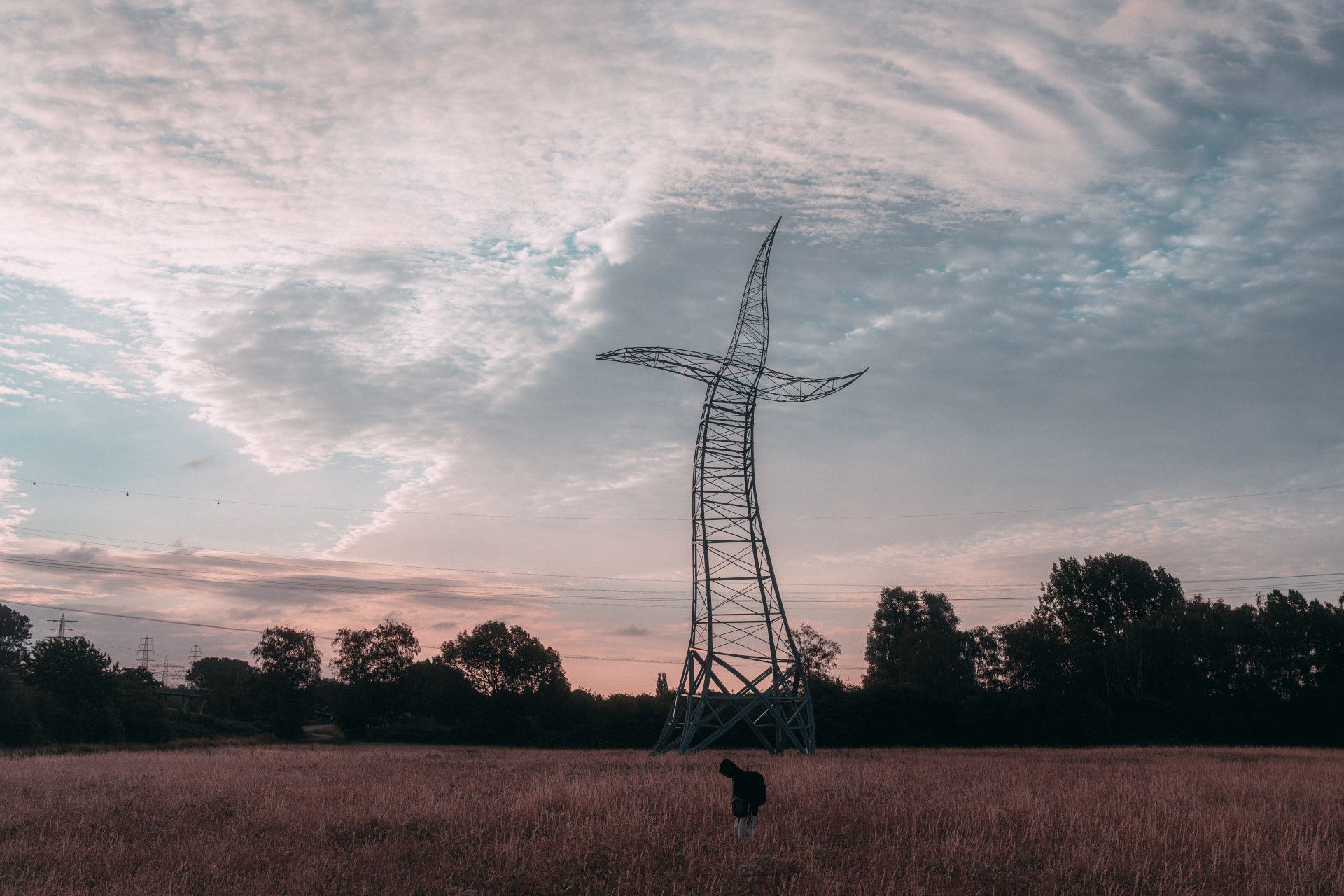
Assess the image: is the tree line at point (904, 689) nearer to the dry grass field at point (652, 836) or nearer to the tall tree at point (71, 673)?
the tall tree at point (71, 673)

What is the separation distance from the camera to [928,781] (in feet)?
83.0

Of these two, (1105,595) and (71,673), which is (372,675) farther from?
(1105,595)

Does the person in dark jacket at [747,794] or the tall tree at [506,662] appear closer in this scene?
the person in dark jacket at [747,794]

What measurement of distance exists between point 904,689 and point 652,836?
56.3 metres

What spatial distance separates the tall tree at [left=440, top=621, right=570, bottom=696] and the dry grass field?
183ft

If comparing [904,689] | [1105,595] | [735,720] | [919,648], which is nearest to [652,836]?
[735,720]

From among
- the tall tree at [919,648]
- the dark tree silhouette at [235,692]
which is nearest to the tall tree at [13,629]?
the dark tree silhouette at [235,692]

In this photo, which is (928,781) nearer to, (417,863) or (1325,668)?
(417,863)

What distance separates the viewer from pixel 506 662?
8194 cm

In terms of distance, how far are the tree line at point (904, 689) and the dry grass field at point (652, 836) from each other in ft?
119

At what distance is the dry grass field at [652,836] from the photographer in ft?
40.6

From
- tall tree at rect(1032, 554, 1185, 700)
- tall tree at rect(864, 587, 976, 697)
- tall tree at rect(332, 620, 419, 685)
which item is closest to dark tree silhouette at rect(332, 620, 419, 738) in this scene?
tall tree at rect(332, 620, 419, 685)

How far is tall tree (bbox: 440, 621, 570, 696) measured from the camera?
8069 centimetres

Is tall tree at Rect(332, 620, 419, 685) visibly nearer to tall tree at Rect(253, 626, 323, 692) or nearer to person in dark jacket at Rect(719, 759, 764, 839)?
tall tree at Rect(253, 626, 323, 692)
